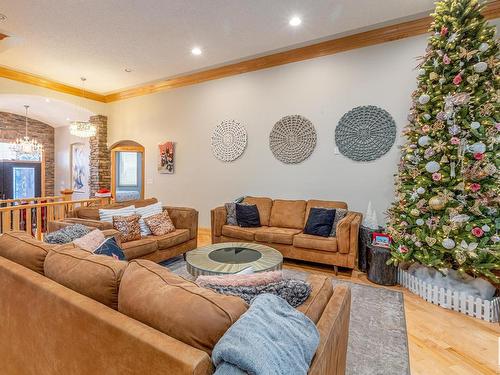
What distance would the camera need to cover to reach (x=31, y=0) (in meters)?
3.23

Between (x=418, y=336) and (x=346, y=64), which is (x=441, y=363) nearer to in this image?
(x=418, y=336)

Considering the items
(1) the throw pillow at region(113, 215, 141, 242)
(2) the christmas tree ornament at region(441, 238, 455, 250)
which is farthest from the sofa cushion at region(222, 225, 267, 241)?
(2) the christmas tree ornament at region(441, 238, 455, 250)

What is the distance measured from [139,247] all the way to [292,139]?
2.85 metres

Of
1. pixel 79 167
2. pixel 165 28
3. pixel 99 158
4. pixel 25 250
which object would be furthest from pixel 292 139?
pixel 79 167

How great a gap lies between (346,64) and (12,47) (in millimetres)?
5227

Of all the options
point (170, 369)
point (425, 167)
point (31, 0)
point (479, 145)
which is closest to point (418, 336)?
point (425, 167)

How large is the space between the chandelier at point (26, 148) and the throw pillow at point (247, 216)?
262 inches

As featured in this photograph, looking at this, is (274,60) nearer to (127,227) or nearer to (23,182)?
(127,227)

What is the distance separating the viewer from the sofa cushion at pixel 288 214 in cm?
425

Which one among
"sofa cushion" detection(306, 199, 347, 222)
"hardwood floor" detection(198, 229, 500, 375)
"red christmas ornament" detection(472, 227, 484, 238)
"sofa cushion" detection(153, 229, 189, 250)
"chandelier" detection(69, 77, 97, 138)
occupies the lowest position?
"hardwood floor" detection(198, 229, 500, 375)

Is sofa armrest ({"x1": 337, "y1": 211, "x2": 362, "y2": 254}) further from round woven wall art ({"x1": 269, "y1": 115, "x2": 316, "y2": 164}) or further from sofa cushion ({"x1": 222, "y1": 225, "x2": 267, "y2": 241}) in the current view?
round woven wall art ({"x1": 269, "y1": 115, "x2": 316, "y2": 164})

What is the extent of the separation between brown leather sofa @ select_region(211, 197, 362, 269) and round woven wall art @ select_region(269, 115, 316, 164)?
77 cm

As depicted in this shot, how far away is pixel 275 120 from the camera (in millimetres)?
4805

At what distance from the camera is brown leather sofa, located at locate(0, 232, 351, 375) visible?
90 cm
